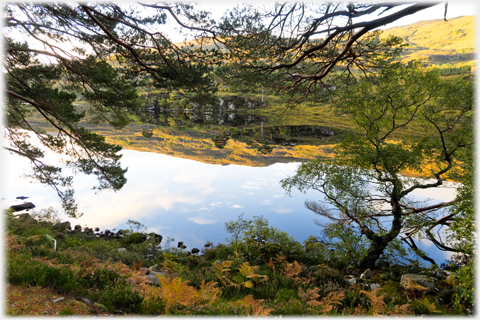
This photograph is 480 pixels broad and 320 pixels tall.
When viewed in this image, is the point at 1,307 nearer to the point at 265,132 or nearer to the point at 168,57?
the point at 168,57

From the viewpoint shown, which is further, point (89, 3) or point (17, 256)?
point (89, 3)

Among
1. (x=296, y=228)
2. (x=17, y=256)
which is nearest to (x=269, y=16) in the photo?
(x=17, y=256)

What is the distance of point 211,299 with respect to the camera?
13.7 feet

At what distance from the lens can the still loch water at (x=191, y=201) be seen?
559 inches

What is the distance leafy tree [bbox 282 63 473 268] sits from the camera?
796 cm

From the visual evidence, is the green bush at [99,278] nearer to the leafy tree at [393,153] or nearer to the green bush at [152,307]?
the green bush at [152,307]

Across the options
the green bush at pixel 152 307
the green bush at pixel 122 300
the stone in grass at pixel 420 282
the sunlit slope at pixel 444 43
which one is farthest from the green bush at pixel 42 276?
the sunlit slope at pixel 444 43

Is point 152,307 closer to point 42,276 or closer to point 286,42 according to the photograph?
point 42,276

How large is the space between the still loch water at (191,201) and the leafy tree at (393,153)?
493cm

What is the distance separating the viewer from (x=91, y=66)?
877cm

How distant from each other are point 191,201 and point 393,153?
47.6 feet

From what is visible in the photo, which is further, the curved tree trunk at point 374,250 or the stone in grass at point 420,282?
the curved tree trunk at point 374,250

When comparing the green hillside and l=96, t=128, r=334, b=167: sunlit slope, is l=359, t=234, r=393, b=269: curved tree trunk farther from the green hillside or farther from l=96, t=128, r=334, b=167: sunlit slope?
the green hillside

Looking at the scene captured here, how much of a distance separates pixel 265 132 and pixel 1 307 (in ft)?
131
